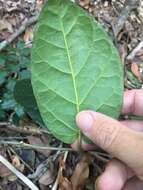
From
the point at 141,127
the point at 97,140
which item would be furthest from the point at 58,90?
the point at 141,127

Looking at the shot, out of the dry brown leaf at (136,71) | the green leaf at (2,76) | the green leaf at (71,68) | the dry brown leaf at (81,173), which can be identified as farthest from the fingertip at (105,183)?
the dry brown leaf at (136,71)

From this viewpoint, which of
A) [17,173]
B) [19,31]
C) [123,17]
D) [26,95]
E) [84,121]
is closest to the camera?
[84,121]

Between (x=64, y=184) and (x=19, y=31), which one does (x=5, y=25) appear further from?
(x=64, y=184)

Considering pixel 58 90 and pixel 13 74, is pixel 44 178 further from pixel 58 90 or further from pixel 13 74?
pixel 58 90

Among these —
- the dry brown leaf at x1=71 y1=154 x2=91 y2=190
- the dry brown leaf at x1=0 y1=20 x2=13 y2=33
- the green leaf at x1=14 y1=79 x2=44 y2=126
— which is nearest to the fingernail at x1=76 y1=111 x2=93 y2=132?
the dry brown leaf at x1=71 y1=154 x2=91 y2=190

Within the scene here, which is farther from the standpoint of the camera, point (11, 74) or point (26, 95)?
point (11, 74)

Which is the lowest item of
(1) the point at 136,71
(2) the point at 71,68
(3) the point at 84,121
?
(1) the point at 136,71

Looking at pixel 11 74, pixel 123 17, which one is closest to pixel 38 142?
pixel 11 74
